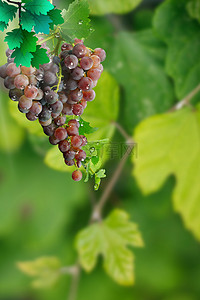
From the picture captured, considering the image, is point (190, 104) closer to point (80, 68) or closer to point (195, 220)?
point (195, 220)

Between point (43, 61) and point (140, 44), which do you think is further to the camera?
point (140, 44)

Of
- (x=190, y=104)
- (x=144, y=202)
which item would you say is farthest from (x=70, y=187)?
(x=190, y=104)

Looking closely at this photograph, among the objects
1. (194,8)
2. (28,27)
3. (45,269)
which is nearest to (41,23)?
(28,27)

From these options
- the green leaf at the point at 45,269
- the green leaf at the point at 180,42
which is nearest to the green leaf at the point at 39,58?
the green leaf at the point at 180,42

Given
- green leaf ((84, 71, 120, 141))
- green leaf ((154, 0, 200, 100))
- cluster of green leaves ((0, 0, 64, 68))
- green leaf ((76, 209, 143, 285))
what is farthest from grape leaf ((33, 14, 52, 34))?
green leaf ((76, 209, 143, 285))

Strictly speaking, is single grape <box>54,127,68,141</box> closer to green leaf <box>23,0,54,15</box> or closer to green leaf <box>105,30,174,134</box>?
green leaf <box>23,0,54,15</box>

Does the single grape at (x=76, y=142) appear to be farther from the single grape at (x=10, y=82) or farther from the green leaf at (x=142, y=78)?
the green leaf at (x=142, y=78)

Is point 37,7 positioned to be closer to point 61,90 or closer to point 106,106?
point 61,90

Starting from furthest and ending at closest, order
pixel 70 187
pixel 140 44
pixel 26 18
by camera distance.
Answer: pixel 70 187, pixel 140 44, pixel 26 18
